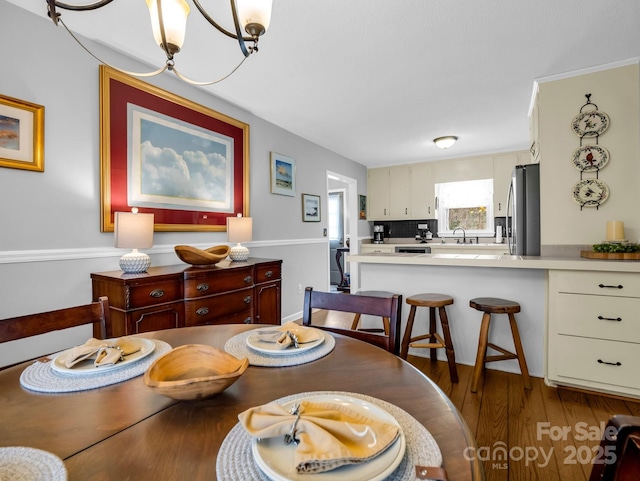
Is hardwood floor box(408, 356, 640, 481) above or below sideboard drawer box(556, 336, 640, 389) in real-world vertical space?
below

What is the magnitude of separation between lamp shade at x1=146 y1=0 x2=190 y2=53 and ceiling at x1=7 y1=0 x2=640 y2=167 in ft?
2.66

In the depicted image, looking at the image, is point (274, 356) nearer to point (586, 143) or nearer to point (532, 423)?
point (532, 423)

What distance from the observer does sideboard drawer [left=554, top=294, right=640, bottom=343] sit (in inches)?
79.3

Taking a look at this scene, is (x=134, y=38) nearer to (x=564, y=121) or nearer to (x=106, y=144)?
(x=106, y=144)

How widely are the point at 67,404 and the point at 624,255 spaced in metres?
2.95

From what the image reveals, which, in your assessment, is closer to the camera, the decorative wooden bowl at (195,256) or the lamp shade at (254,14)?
the lamp shade at (254,14)

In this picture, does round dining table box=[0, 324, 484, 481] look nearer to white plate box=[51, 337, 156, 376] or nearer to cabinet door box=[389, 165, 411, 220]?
white plate box=[51, 337, 156, 376]

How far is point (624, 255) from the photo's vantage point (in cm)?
216

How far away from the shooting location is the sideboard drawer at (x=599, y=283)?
2012 millimetres

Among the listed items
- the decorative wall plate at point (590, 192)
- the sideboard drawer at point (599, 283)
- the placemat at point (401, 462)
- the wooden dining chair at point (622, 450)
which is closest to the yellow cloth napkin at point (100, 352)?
the placemat at point (401, 462)

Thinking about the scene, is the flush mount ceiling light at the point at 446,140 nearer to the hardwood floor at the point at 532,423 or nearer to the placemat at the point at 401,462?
the hardwood floor at the point at 532,423

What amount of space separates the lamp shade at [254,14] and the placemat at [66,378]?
1.11 metres

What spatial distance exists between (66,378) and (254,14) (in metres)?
1.20

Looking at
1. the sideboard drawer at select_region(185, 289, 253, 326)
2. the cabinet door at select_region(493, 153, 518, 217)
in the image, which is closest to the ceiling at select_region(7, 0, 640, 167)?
the cabinet door at select_region(493, 153, 518, 217)
